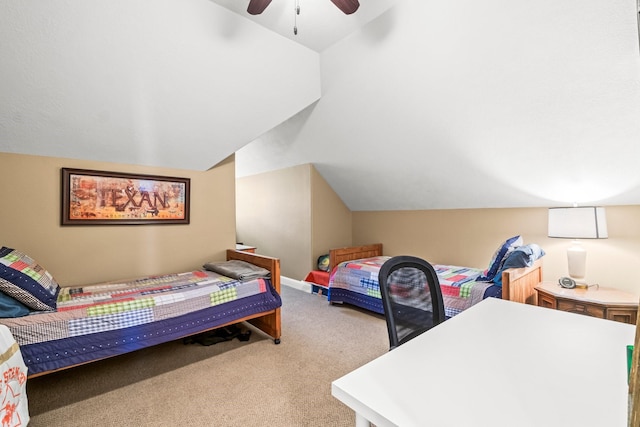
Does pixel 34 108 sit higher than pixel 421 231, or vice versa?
pixel 34 108

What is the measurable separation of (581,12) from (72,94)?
133 inches

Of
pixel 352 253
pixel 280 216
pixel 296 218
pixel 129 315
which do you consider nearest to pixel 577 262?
pixel 352 253

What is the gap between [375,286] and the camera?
11.3 ft

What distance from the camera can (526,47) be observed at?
6.74ft

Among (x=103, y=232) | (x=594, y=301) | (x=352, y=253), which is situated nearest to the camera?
(x=594, y=301)

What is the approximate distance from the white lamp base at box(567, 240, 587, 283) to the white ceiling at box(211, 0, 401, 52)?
2638 mm

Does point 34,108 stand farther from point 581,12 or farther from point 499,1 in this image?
point 581,12

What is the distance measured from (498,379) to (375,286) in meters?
2.51

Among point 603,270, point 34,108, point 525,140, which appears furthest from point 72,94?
point 603,270

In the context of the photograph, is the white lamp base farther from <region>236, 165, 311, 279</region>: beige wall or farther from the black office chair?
<region>236, 165, 311, 279</region>: beige wall

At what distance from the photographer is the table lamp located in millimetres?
2516

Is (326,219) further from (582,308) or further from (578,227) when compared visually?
(582,308)

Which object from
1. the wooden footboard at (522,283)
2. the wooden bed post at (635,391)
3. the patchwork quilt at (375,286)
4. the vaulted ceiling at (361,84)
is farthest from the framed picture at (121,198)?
the wooden bed post at (635,391)

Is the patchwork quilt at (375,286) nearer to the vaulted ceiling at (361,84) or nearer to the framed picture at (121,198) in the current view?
the vaulted ceiling at (361,84)
